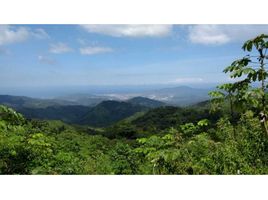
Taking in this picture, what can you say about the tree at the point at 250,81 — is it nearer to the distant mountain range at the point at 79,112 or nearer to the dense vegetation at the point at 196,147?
the dense vegetation at the point at 196,147

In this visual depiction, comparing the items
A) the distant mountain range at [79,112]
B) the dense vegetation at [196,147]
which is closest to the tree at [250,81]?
the dense vegetation at [196,147]

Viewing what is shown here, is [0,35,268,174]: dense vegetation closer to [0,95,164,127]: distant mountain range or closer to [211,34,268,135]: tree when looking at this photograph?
[211,34,268,135]: tree

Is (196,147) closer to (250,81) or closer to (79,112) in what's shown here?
(250,81)

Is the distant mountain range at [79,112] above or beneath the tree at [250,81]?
beneath

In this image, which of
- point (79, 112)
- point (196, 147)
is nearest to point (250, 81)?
point (196, 147)

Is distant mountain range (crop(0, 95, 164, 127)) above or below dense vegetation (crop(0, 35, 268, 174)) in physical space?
below

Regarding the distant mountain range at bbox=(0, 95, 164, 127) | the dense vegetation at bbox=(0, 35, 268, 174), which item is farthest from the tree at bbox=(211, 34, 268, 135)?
the distant mountain range at bbox=(0, 95, 164, 127)

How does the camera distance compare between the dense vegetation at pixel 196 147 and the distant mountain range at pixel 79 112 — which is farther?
the distant mountain range at pixel 79 112

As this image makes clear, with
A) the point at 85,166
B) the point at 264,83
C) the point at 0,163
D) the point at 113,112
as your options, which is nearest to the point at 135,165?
the point at 85,166

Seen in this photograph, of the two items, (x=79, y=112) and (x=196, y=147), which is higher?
(x=196, y=147)

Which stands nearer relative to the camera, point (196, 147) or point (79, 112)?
point (196, 147)
